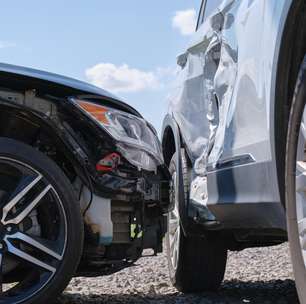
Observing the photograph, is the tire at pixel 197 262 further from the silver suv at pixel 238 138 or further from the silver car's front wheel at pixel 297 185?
the silver car's front wheel at pixel 297 185

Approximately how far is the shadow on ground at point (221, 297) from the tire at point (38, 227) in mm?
756

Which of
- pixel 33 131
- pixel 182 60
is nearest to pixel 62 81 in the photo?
pixel 33 131

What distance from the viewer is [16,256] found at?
10.1ft

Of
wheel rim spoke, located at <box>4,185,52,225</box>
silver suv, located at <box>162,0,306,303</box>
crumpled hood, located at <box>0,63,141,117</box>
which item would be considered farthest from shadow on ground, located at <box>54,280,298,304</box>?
crumpled hood, located at <box>0,63,141,117</box>

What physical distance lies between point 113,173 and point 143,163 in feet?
0.78

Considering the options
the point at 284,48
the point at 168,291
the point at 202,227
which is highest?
the point at 284,48

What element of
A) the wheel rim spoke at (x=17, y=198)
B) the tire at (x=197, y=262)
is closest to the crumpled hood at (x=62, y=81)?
the wheel rim spoke at (x=17, y=198)

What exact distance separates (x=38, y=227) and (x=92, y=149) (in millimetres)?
458

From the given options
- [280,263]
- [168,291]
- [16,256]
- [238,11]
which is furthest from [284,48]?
[280,263]

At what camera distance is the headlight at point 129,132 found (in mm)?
3342

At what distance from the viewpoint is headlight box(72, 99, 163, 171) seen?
11.0 ft

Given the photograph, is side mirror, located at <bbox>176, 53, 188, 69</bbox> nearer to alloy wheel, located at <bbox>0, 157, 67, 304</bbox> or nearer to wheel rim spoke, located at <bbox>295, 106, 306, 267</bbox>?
alloy wheel, located at <bbox>0, 157, 67, 304</bbox>

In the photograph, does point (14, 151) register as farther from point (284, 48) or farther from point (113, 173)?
point (284, 48)

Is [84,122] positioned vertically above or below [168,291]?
above
